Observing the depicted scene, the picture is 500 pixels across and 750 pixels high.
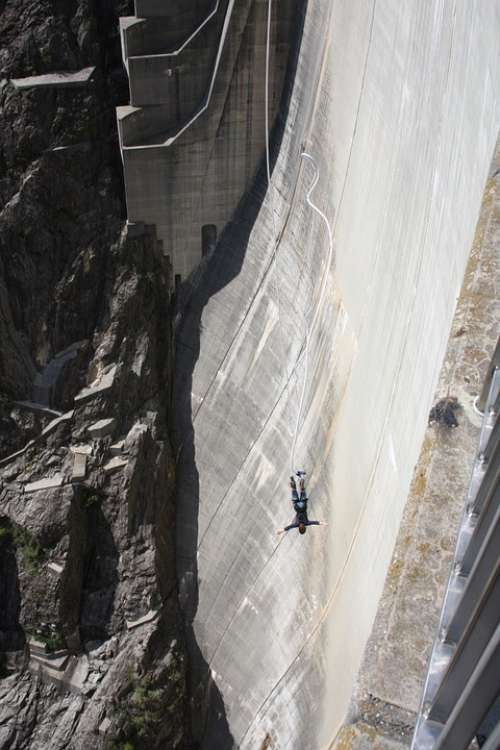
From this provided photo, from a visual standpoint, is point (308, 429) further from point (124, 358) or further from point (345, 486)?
point (124, 358)

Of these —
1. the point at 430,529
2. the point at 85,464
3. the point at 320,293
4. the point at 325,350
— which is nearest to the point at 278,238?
the point at 320,293

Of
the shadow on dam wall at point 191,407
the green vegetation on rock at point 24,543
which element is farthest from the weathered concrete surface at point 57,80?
the green vegetation on rock at point 24,543

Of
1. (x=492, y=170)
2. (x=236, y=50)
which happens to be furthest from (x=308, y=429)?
(x=492, y=170)

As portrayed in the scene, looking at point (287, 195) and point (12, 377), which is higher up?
point (287, 195)

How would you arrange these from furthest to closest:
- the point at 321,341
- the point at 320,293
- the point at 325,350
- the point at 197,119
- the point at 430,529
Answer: the point at 197,119, the point at 320,293, the point at 321,341, the point at 325,350, the point at 430,529

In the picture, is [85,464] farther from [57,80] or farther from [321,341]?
[57,80]

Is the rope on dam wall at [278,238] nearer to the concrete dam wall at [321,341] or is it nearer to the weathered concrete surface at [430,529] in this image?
the concrete dam wall at [321,341]

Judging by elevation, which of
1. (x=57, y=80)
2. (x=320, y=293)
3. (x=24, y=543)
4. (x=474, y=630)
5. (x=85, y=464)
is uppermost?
(x=57, y=80)
